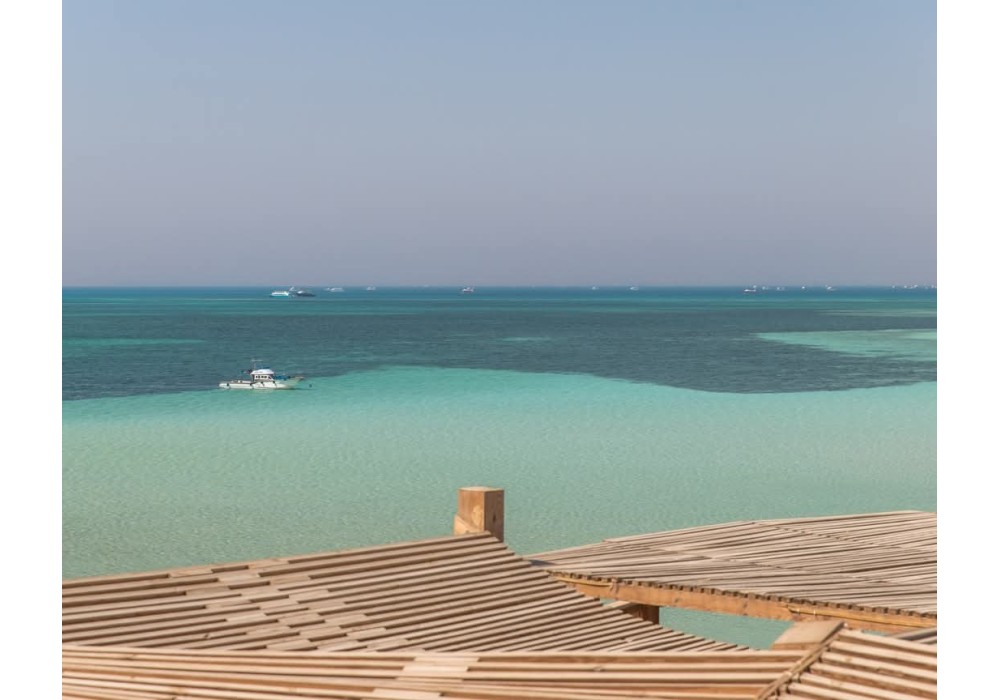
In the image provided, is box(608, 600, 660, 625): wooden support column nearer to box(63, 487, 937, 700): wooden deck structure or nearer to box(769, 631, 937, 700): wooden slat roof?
box(63, 487, 937, 700): wooden deck structure

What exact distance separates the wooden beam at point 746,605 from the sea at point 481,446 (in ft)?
8.93

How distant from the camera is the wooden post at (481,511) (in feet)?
20.9

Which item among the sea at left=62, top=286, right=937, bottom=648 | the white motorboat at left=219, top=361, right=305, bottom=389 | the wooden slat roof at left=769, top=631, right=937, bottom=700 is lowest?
the sea at left=62, top=286, right=937, bottom=648

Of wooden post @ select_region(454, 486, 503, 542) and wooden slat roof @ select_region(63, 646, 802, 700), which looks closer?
wooden slat roof @ select_region(63, 646, 802, 700)

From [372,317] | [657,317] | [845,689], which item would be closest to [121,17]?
[372,317]

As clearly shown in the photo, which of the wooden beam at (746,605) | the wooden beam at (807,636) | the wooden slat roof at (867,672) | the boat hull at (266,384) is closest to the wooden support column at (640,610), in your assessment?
the wooden beam at (746,605)

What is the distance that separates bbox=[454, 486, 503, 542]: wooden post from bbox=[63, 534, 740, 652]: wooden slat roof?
431mm

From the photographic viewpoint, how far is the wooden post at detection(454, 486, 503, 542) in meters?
6.36

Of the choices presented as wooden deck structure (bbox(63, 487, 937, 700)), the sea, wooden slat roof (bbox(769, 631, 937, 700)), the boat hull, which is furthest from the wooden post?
the boat hull

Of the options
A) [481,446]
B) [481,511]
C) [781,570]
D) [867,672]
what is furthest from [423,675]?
[481,446]

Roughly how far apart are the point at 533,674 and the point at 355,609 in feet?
6.35

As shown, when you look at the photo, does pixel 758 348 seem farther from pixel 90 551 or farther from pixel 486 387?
pixel 90 551

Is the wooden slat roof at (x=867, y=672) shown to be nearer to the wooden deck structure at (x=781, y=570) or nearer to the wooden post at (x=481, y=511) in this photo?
the wooden deck structure at (x=781, y=570)

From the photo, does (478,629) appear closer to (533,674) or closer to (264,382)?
(533,674)
